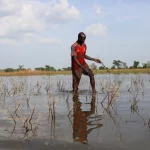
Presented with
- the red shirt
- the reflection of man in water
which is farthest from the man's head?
the reflection of man in water

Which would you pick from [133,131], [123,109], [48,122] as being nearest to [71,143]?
[133,131]

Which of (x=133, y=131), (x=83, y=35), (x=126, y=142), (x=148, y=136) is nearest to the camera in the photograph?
(x=126, y=142)

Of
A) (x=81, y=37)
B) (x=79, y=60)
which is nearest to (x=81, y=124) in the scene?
(x=81, y=37)

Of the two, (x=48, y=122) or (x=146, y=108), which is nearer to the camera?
(x=48, y=122)

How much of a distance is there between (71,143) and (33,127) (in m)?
1.00

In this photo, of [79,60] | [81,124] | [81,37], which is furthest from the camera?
[79,60]

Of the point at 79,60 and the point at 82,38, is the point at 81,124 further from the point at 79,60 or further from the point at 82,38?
the point at 79,60

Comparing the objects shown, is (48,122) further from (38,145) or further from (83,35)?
(83,35)

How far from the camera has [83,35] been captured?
867 centimetres

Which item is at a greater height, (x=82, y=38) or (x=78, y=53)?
(x=82, y=38)

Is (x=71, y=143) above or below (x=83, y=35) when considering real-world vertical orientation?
below

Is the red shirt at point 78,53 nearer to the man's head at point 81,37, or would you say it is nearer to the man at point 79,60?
the man at point 79,60

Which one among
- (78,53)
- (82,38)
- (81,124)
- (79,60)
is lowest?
(81,124)

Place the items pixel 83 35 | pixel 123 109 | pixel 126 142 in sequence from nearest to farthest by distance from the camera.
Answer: pixel 126 142 → pixel 123 109 → pixel 83 35
